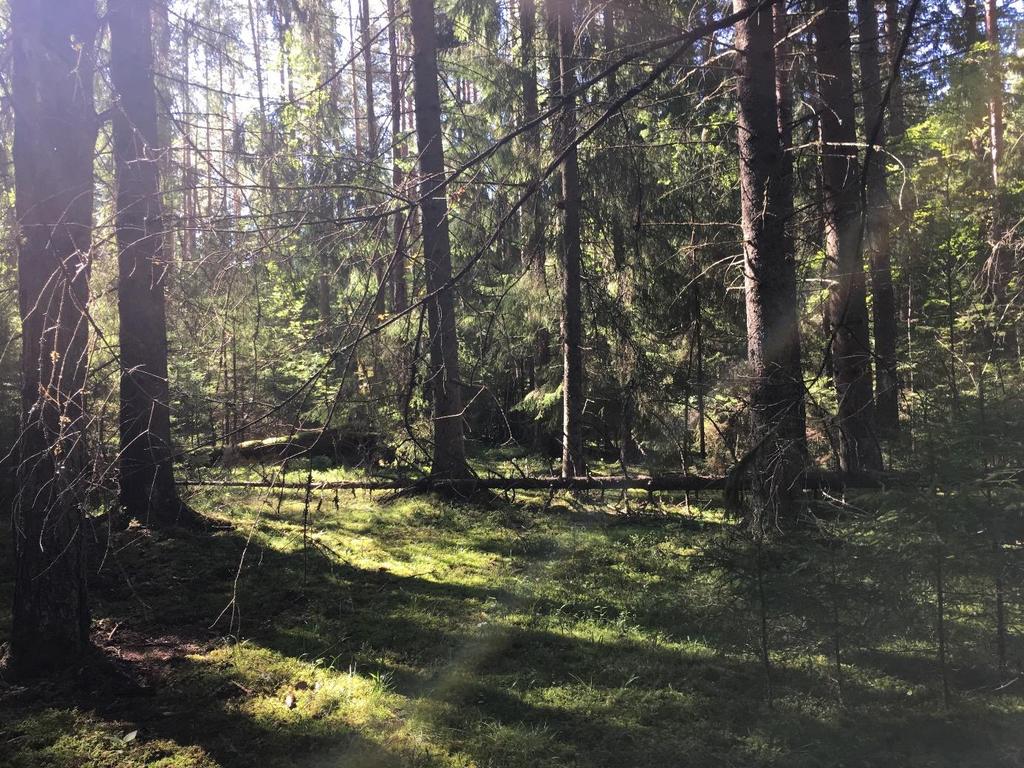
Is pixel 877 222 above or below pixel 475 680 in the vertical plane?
above

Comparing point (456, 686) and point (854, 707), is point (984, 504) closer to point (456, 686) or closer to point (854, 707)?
point (854, 707)

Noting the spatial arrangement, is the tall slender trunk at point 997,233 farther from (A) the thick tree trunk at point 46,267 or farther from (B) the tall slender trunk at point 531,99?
(A) the thick tree trunk at point 46,267

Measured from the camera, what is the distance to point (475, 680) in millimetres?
4562

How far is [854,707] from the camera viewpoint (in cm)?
396

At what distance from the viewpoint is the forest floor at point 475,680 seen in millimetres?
3676

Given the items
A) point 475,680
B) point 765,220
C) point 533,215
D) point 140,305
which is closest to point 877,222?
point 765,220

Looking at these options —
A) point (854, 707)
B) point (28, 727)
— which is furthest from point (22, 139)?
point (854, 707)

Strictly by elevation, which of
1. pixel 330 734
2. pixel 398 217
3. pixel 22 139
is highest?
pixel 22 139

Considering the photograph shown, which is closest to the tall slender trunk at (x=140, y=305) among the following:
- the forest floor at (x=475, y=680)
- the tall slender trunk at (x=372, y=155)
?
the forest floor at (x=475, y=680)

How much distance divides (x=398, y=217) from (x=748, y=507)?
359 centimetres

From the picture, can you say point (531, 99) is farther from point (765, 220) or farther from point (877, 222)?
point (765, 220)

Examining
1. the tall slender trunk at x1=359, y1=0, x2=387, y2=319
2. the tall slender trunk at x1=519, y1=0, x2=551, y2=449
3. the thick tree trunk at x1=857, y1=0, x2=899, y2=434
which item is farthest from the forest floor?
the tall slender trunk at x1=519, y1=0, x2=551, y2=449

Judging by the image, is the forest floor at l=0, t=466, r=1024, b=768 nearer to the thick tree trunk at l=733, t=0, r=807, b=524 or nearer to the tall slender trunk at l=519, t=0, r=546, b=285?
the thick tree trunk at l=733, t=0, r=807, b=524

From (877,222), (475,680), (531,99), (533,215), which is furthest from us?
(531,99)
